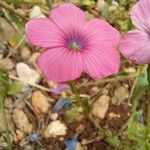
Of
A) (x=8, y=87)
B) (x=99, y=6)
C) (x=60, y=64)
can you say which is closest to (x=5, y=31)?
(x=8, y=87)

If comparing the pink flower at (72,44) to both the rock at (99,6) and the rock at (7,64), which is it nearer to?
the rock at (7,64)

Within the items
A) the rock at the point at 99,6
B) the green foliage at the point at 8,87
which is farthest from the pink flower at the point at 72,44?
the rock at the point at 99,6

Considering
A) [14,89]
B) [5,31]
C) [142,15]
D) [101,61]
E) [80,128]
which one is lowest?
[80,128]

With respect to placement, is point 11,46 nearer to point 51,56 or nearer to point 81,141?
point 81,141

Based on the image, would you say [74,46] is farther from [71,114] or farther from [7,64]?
[7,64]

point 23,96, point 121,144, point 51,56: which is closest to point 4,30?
point 23,96

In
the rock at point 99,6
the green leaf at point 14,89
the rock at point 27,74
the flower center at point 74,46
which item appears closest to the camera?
the flower center at point 74,46
